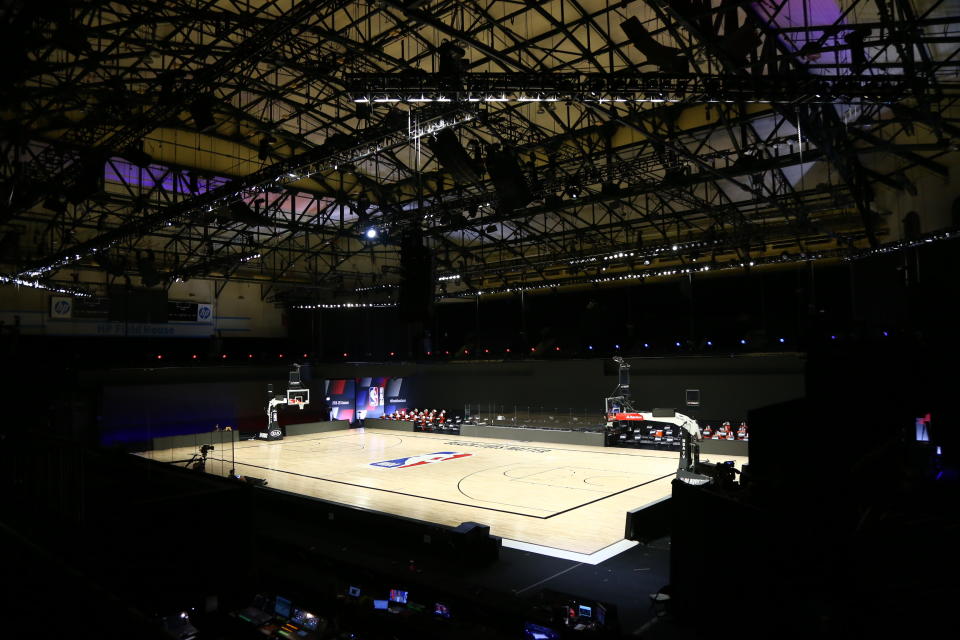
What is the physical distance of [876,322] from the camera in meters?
17.0

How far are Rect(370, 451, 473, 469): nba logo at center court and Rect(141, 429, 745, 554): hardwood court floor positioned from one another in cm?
3

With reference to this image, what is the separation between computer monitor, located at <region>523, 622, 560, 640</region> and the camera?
15.9ft

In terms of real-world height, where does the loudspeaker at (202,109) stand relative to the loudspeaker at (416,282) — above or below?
above

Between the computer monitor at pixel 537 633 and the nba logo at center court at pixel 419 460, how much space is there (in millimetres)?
11264

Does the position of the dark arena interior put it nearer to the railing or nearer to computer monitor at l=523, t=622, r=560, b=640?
computer monitor at l=523, t=622, r=560, b=640

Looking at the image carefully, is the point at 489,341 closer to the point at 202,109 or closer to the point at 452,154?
the point at 452,154

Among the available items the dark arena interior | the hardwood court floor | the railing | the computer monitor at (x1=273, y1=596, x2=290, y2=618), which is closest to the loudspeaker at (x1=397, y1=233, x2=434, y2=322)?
the dark arena interior

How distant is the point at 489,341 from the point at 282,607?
78.8ft

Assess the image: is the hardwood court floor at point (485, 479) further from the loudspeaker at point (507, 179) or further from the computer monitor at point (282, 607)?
the loudspeaker at point (507, 179)

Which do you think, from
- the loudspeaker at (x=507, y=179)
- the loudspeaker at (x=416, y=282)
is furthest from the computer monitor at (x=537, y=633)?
the loudspeaker at (x=507, y=179)

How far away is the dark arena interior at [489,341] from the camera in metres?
5.53

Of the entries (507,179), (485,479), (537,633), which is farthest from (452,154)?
(537,633)

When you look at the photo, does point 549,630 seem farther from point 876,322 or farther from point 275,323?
point 275,323

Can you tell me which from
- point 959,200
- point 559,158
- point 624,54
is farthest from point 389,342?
point 959,200
